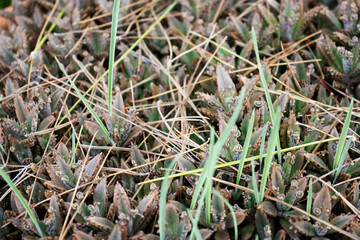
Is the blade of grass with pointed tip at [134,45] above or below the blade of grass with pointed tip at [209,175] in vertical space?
above

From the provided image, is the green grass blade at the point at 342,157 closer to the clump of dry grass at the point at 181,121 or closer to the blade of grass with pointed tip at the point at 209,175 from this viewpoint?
the clump of dry grass at the point at 181,121

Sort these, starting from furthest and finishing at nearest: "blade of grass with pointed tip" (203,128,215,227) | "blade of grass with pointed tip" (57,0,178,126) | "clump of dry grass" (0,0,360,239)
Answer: "blade of grass with pointed tip" (57,0,178,126) < "clump of dry grass" (0,0,360,239) < "blade of grass with pointed tip" (203,128,215,227)

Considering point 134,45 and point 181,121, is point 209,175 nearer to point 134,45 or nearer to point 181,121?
point 181,121

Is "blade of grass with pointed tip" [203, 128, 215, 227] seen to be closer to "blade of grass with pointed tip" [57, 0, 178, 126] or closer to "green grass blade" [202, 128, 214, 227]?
"green grass blade" [202, 128, 214, 227]

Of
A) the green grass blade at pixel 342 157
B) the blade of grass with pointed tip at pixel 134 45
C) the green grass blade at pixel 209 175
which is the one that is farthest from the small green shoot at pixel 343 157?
the blade of grass with pointed tip at pixel 134 45

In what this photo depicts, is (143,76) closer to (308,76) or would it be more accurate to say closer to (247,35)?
(247,35)

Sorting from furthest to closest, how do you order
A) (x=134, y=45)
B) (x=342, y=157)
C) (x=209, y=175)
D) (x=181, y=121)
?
(x=134, y=45) < (x=181, y=121) < (x=342, y=157) < (x=209, y=175)

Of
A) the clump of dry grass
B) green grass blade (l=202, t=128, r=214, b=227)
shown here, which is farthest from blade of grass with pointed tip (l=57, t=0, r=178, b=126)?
green grass blade (l=202, t=128, r=214, b=227)

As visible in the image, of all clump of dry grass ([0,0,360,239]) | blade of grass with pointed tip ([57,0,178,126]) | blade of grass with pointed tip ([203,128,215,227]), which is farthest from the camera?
blade of grass with pointed tip ([57,0,178,126])

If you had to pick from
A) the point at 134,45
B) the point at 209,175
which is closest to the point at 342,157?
the point at 209,175

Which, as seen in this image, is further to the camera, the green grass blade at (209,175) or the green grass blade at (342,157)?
the green grass blade at (342,157)

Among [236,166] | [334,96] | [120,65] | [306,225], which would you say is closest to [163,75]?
[120,65]

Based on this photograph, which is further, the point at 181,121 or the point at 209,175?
the point at 181,121
